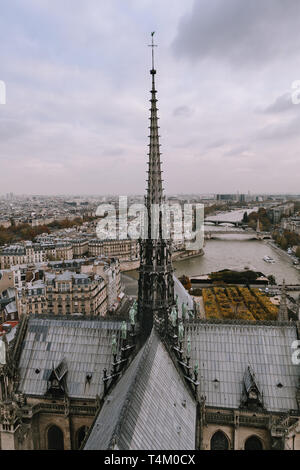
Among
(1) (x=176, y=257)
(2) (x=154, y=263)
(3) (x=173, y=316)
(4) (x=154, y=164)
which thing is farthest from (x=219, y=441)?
(1) (x=176, y=257)

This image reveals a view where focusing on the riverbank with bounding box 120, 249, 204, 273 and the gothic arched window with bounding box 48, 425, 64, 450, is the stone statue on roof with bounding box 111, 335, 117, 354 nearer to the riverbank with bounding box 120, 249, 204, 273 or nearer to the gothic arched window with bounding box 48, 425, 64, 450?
the gothic arched window with bounding box 48, 425, 64, 450

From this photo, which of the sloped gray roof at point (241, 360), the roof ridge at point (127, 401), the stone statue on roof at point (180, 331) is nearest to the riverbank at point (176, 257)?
the sloped gray roof at point (241, 360)

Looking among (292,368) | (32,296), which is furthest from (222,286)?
(292,368)

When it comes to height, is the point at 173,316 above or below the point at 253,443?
above

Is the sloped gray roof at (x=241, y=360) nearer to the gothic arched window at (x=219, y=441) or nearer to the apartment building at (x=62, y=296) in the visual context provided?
the gothic arched window at (x=219, y=441)

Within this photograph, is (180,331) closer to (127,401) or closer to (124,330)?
(124,330)
